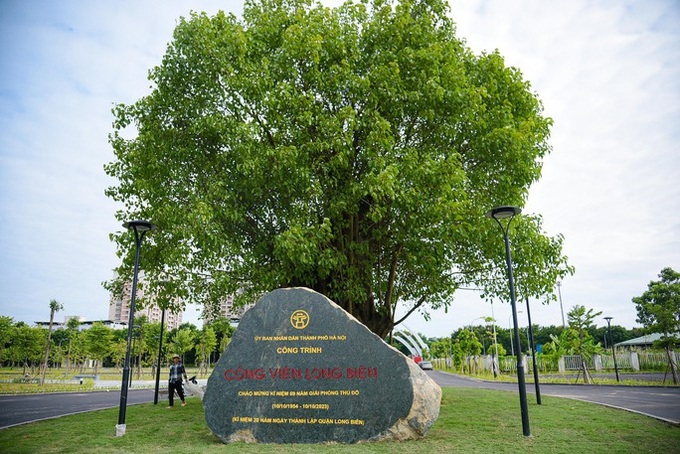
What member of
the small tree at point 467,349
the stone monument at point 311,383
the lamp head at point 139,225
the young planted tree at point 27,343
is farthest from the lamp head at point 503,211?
the young planted tree at point 27,343

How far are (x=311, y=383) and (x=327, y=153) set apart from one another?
218 inches

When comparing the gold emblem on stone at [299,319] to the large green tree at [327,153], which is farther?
the large green tree at [327,153]

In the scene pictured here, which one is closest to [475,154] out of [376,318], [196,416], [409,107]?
[409,107]

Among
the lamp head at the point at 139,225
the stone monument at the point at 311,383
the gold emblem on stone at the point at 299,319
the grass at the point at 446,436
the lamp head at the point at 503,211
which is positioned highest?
the lamp head at the point at 503,211

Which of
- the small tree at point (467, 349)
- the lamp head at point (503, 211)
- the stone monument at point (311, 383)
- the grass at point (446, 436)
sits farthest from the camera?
the small tree at point (467, 349)

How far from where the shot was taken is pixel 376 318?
1348cm

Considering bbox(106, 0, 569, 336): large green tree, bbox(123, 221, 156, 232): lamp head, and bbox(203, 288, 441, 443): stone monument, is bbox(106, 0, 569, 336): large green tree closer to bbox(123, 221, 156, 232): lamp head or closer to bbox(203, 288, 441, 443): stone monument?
bbox(123, 221, 156, 232): lamp head

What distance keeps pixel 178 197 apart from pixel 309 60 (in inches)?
191

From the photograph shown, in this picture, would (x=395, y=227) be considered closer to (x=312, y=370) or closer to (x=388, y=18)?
(x=312, y=370)

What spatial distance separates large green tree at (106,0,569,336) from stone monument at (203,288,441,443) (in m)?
1.67

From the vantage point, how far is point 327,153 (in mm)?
11664

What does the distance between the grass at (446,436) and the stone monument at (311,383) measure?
0.36 m

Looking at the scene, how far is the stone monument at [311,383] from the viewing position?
862cm

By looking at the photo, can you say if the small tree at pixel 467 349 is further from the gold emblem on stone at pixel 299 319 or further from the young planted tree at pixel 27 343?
the young planted tree at pixel 27 343
